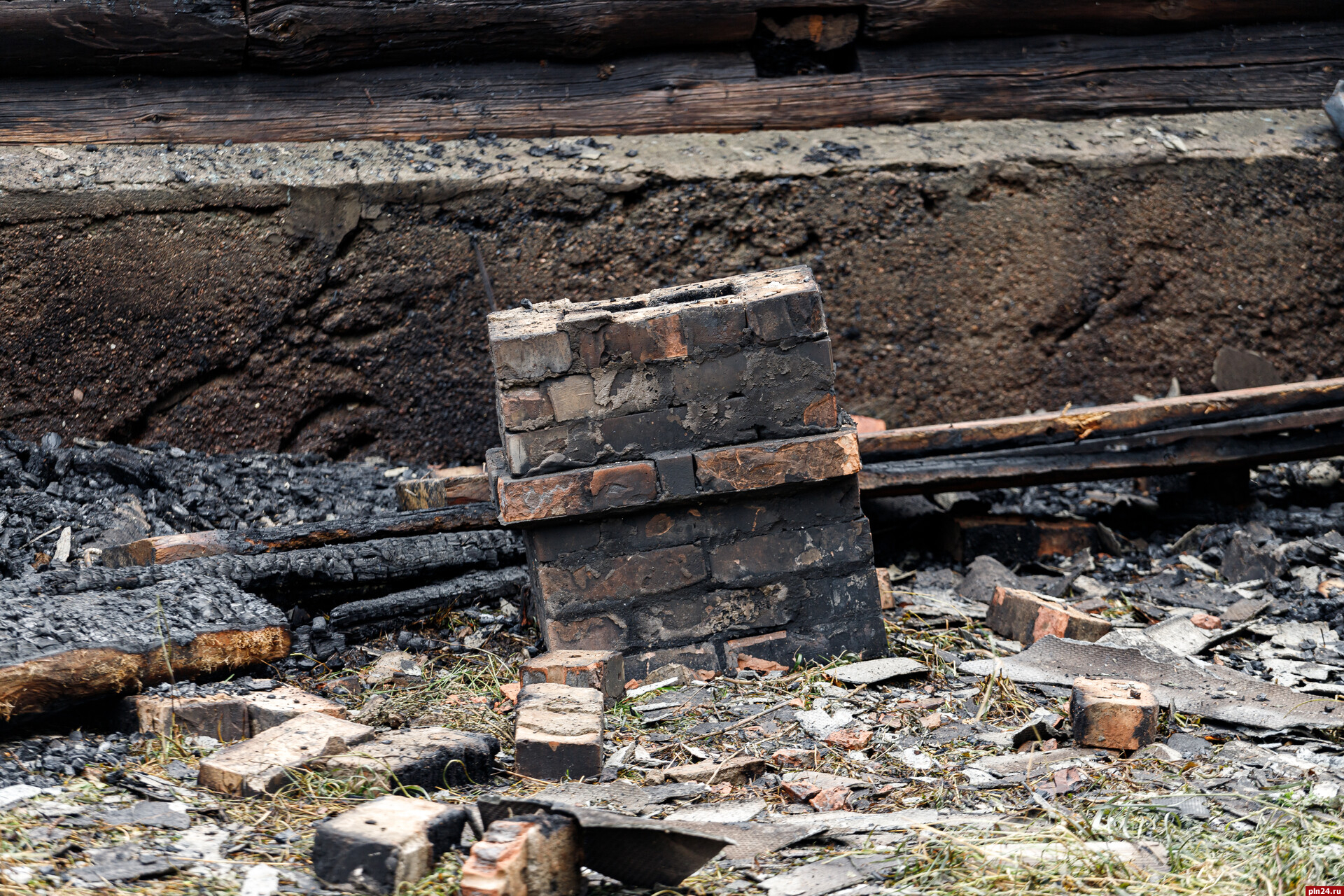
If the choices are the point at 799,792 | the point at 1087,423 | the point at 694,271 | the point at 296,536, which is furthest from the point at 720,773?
the point at 694,271

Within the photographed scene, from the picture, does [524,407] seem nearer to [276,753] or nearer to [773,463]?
[773,463]

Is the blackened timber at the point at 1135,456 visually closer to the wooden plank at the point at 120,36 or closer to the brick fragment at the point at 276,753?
the brick fragment at the point at 276,753

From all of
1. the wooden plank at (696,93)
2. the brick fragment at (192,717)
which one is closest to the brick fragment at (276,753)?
the brick fragment at (192,717)

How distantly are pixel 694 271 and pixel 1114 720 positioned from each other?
8.43 feet

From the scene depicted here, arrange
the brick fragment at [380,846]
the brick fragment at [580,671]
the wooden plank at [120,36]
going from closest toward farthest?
the brick fragment at [380,846] → the brick fragment at [580,671] → the wooden plank at [120,36]

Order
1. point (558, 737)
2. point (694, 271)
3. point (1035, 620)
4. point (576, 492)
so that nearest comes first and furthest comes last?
point (558, 737) → point (576, 492) → point (1035, 620) → point (694, 271)

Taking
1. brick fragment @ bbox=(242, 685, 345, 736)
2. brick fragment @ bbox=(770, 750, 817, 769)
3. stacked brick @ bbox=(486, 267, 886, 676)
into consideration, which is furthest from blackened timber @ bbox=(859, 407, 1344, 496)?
brick fragment @ bbox=(242, 685, 345, 736)

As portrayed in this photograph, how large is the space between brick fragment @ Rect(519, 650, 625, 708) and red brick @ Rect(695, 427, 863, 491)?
51cm

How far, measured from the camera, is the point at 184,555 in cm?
317

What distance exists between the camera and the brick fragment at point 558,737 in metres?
2.29

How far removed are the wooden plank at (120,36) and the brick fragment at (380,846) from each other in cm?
329

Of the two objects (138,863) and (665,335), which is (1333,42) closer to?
(665,335)

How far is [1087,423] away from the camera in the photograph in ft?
12.1

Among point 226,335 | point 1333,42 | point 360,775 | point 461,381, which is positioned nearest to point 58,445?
point 226,335
